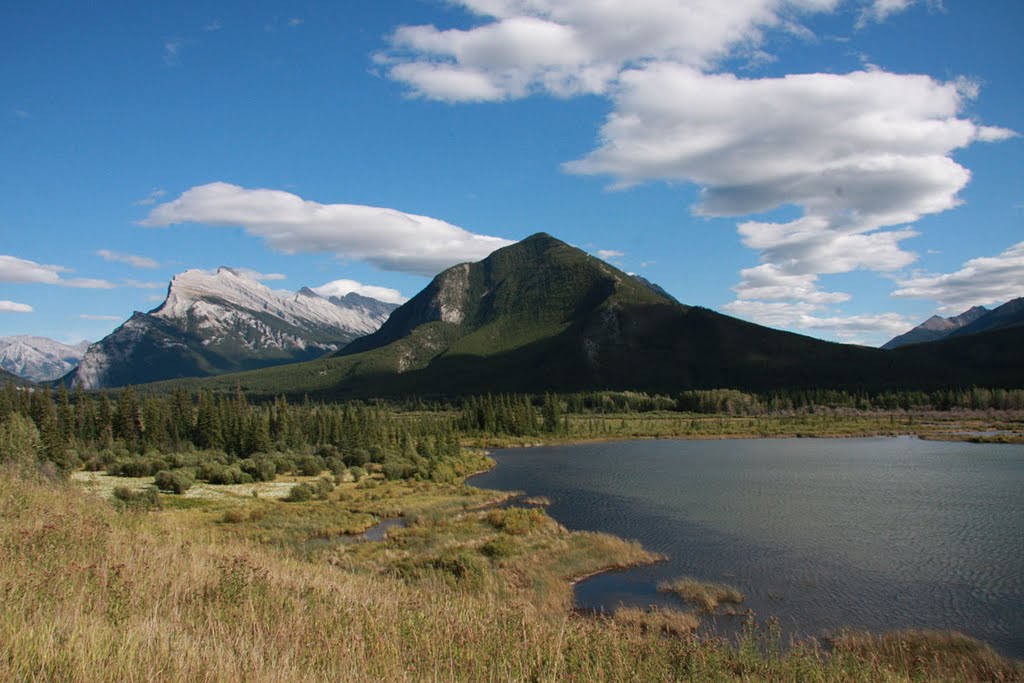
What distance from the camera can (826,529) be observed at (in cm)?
4112

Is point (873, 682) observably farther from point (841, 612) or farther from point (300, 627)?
point (841, 612)

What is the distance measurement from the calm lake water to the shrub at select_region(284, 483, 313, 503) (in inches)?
838

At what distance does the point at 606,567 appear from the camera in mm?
33250

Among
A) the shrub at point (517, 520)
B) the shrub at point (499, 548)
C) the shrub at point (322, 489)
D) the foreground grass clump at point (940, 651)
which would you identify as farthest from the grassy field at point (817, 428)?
the foreground grass clump at point (940, 651)

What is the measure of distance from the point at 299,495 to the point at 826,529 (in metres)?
44.3

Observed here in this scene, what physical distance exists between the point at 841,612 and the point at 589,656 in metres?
21.2

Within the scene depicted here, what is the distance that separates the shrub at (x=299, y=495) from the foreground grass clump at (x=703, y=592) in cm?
3850

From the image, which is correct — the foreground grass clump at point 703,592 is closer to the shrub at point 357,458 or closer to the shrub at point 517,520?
the shrub at point 517,520

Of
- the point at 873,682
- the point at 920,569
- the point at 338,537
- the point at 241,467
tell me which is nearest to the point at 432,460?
the point at 241,467

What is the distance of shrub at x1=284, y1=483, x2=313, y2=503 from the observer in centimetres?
5696

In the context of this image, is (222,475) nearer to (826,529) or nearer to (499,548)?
(499,548)

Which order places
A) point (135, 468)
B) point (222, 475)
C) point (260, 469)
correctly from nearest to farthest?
point (135, 468) → point (222, 475) → point (260, 469)

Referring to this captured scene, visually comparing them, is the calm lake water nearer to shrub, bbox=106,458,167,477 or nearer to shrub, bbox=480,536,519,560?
shrub, bbox=480,536,519,560

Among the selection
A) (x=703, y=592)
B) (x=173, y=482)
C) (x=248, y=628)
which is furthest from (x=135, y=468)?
(x=248, y=628)
